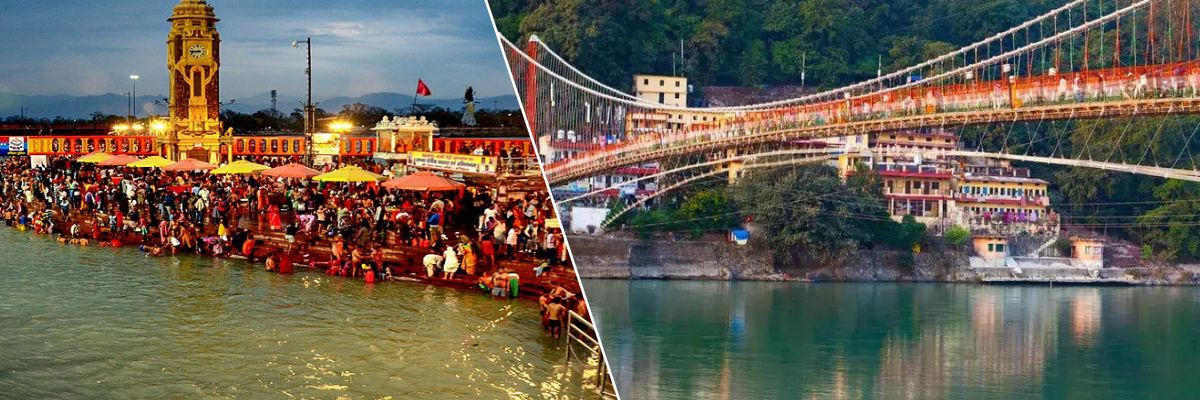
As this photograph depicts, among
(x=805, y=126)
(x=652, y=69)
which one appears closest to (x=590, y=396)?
(x=652, y=69)

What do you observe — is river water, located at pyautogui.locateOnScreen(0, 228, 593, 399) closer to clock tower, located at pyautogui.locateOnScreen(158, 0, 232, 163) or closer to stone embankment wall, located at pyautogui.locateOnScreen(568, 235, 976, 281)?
clock tower, located at pyautogui.locateOnScreen(158, 0, 232, 163)

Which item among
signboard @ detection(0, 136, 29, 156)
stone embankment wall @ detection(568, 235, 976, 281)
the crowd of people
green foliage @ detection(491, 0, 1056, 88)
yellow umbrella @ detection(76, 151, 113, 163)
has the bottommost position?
stone embankment wall @ detection(568, 235, 976, 281)

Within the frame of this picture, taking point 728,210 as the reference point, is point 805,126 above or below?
above

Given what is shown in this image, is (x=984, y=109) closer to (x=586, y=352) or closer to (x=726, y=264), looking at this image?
(x=726, y=264)

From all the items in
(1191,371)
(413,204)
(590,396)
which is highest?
(413,204)

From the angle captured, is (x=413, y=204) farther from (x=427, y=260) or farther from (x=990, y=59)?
(x=990, y=59)

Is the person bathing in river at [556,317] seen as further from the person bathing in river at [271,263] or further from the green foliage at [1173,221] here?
the green foliage at [1173,221]

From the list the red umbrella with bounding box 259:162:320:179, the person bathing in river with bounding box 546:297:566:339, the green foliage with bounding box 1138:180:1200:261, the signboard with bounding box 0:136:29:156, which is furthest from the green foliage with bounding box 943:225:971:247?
the signboard with bounding box 0:136:29:156
